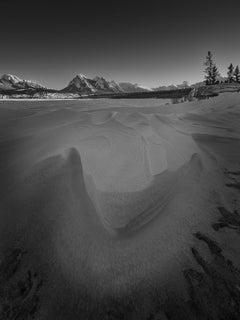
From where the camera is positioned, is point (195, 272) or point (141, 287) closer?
point (141, 287)

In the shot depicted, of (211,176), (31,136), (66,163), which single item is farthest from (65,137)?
(211,176)

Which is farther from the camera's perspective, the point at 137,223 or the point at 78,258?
the point at 137,223

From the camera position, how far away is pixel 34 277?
1480 millimetres

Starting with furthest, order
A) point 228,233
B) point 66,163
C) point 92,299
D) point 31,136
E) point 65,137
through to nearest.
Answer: point 31,136, point 65,137, point 66,163, point 228,233, point 92,299

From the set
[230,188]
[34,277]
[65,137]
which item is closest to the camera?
[34,277]

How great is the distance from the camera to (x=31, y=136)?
4266 millimetres

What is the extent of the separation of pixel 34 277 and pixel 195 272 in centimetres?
126

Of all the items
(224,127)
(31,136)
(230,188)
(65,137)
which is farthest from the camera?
(224,127)

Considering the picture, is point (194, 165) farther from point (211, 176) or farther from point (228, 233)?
point (228, 233)

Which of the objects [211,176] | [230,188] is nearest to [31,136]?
[211,176]

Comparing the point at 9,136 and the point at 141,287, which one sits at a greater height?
the point at 9,136

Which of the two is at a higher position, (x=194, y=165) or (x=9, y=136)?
(x=9, y=136)

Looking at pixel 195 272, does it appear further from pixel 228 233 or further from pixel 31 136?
pixel 31 136

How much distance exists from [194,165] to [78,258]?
7.95 ft
